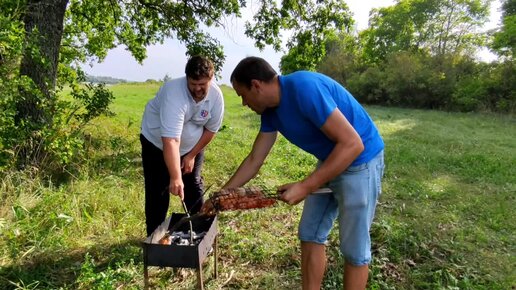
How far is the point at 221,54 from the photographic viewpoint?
7.16 m

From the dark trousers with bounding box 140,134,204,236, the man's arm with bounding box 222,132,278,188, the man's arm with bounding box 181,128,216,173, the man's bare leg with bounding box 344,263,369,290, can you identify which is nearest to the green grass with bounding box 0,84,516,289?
the dark trousers with bounding box 140,134,204,236

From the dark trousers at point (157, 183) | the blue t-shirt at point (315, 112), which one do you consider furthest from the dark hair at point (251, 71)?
the dark trousers at point (157, 183)

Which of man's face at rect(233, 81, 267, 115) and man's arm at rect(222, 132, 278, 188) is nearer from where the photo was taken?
man's face at rect(233, 81, 267, 115)

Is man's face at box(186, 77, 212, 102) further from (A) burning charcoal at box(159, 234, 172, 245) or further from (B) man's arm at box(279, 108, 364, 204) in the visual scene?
(B) man's arm at box(279, 108, 364, 204)

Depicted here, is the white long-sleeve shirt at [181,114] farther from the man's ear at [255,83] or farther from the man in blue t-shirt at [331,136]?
the man's ear at [255,83]

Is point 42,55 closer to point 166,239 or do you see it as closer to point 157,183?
point 157,183

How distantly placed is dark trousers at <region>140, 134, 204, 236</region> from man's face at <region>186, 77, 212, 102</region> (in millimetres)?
638

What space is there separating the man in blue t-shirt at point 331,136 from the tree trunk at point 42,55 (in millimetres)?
3561

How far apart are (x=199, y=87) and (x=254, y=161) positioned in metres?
0.70

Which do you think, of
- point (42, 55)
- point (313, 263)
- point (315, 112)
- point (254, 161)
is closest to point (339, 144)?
point (315, 112)

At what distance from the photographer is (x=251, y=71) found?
2.23 m

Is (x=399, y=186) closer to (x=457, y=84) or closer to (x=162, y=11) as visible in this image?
(x=162, y=11)

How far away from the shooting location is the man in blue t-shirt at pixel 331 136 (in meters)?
2.12

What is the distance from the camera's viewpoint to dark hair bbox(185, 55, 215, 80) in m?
2.90
